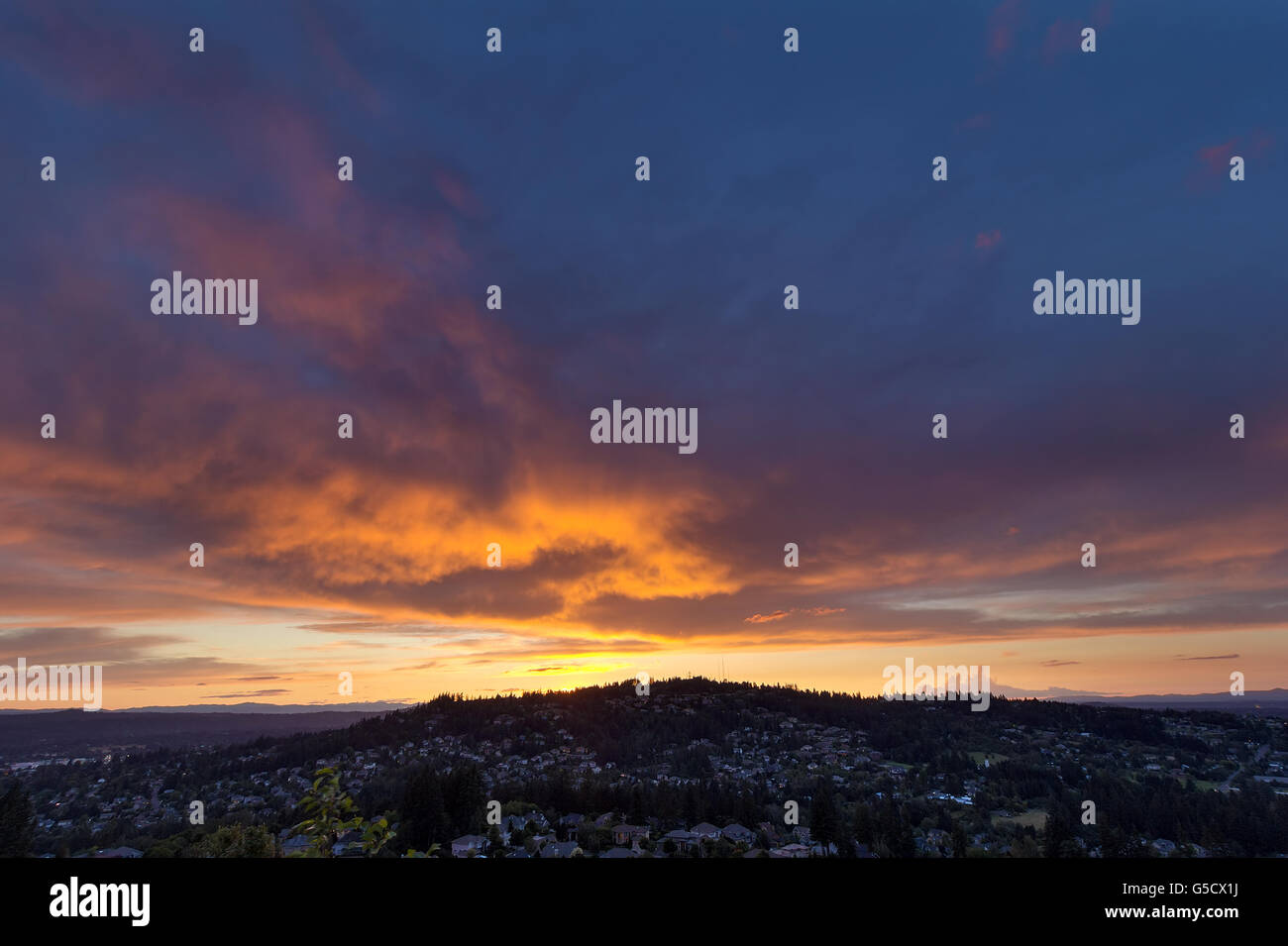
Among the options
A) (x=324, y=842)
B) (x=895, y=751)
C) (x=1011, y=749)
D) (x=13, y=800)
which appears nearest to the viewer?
(x=324, y=842)

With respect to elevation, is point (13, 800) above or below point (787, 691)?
above

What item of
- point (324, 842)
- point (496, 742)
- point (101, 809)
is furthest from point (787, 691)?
point (324, 842)
